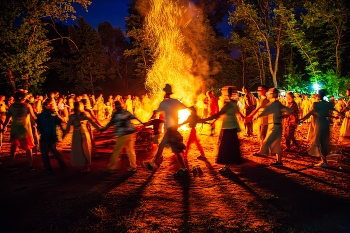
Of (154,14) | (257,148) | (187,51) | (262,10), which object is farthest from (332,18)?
(257,148)

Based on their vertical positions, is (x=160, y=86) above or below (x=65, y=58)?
below

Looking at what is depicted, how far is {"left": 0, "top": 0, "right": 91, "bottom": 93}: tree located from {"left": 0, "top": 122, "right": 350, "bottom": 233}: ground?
13.8 meters

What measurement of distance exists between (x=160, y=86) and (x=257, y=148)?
10613 millimetres

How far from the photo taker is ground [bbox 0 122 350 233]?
4.50 meters

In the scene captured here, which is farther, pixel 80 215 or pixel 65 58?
pixel 65 58

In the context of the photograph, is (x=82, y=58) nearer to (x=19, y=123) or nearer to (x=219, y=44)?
(x=219, y=44)

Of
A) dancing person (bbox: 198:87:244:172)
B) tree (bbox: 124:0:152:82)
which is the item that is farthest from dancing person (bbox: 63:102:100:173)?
tree (bbox: 124:0:152:82)

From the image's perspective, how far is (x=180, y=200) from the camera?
5500mm

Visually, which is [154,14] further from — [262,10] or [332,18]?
[332,18]

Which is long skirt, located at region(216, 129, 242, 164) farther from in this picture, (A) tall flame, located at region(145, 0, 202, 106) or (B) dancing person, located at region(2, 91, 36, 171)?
(A) tall flame, located at region(145, 0, 202, 106)

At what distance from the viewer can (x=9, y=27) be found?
63.6ft

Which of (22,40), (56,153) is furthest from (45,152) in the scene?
(22,40)

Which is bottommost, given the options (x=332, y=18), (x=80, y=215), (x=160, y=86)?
(x=80, y=215)

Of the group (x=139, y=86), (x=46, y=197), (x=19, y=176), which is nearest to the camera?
(x=46, y=197)
